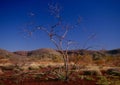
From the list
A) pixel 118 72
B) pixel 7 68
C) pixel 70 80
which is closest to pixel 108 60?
pixel 7 68

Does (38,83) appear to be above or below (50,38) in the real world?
below

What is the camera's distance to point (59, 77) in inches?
754

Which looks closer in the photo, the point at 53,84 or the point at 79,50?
the point at 53,84

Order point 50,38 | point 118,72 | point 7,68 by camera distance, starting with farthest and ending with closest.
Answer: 1. point 7,68
2. point 118,72
3. point 50,38

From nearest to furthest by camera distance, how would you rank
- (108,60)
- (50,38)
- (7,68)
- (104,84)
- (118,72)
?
(104,84), (50,38), (118,72), (7,68), (108,60)

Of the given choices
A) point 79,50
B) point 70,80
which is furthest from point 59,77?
point 79,50

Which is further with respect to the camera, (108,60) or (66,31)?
(108,60)

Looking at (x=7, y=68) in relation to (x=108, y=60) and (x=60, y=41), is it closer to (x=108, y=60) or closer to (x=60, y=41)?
(x=60, y=41)

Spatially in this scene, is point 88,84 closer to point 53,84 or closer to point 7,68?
point 53,84

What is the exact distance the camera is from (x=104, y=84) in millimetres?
17094

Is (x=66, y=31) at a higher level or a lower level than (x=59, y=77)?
higher

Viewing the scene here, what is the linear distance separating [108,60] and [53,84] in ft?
112

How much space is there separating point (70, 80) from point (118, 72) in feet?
20.7

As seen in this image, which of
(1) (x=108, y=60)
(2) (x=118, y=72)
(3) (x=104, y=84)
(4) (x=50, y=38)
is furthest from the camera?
(1) (x=108, y=60)
